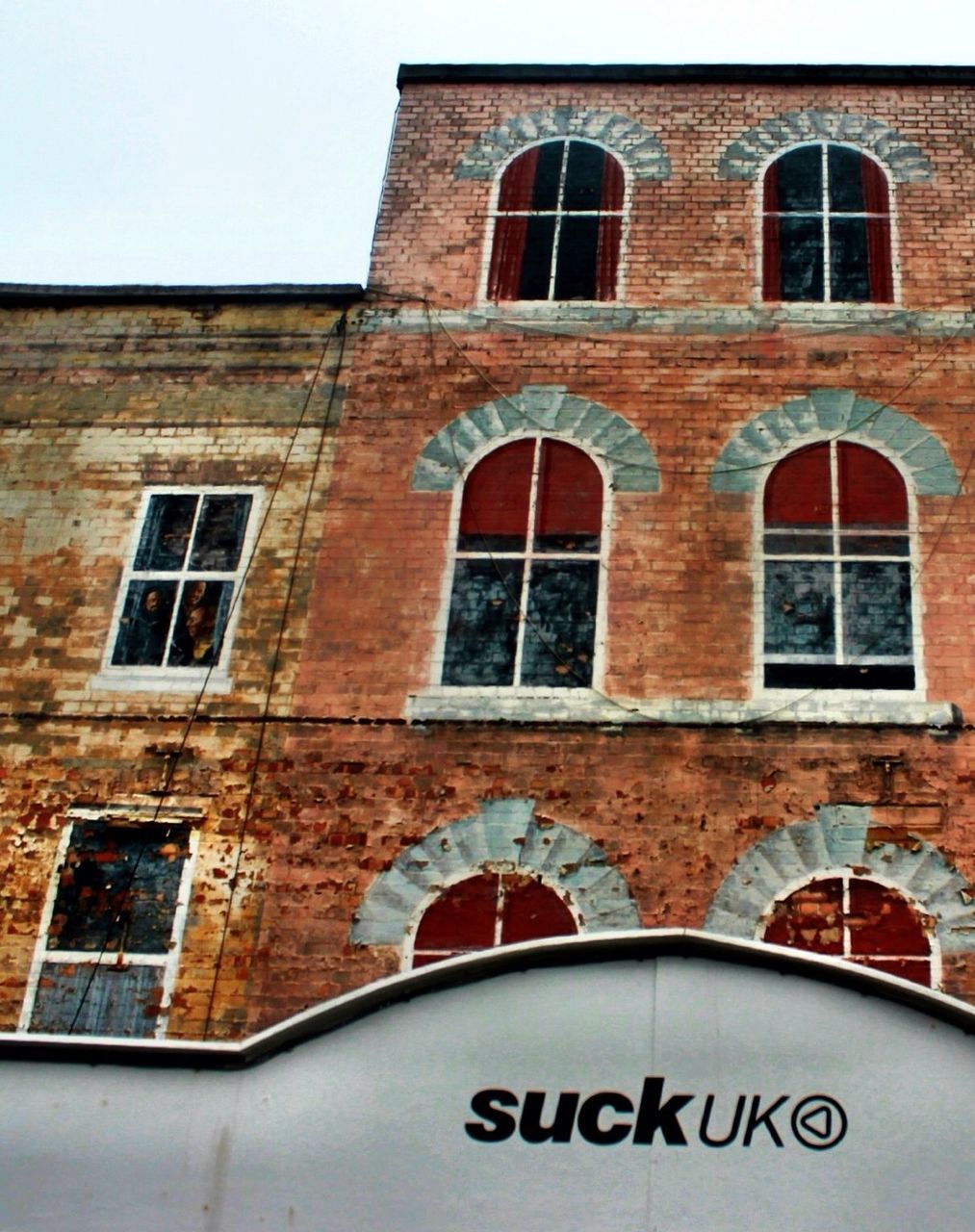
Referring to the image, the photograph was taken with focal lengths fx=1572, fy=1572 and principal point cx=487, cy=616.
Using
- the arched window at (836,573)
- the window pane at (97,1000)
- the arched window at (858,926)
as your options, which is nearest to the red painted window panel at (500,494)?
the arched window at (836,573)

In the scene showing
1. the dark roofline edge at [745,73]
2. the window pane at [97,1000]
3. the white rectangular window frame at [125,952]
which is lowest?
the window pane at [97,1000]

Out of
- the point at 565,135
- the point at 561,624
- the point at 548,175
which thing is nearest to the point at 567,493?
the point at 561,624

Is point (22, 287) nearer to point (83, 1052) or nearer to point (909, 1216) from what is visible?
point (83, 1052)

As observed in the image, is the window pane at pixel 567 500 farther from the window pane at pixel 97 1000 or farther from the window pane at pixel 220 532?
the window pane at pixel 97 1000

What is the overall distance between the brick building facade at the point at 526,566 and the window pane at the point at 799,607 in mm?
37

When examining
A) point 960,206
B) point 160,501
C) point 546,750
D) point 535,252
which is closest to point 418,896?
point 546,750

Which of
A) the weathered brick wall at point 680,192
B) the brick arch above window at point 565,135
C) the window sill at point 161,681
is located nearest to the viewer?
the window sill at point 161,681

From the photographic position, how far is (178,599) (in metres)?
13.3

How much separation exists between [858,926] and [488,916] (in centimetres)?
267

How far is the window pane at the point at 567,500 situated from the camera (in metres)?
13.2

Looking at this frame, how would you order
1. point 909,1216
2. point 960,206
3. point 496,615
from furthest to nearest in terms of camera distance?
point 960,206 → point 496,615 → point 909,1216

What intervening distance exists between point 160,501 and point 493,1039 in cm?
686

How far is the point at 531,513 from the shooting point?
13.3m

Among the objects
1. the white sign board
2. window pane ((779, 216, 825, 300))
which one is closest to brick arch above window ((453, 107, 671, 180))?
window pane ((779, 216, 825, 300))
